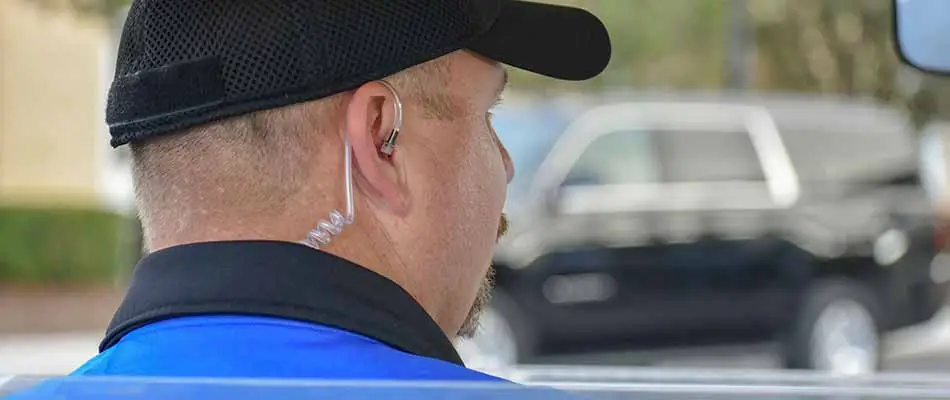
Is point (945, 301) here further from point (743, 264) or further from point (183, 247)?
point (183, 247)

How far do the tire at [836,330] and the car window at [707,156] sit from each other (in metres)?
0.78

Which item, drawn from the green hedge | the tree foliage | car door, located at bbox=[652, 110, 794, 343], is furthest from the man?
the green hedge

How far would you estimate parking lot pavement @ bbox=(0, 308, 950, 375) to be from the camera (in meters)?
7.28

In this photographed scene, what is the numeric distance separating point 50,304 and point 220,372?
11393 mm

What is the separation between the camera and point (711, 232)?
7.36m

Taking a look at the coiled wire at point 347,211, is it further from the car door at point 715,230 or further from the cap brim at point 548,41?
the car door at point 715,230

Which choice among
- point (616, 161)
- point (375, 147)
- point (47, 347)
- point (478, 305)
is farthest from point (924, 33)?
point (47, 347)

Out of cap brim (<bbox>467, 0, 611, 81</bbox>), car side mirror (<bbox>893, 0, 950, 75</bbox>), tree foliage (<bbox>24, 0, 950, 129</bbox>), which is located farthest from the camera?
tree foliage (<bbox>24, 0, 950, 129</bbox>)

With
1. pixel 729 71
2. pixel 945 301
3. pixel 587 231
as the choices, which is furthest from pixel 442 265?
pixel 729 71

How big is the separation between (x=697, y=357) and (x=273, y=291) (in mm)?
6473

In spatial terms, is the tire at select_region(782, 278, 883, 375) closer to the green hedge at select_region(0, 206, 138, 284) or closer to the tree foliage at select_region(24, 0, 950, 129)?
the tree foliage at select_region(24, 0, 950, 129)

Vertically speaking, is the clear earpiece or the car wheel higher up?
the car wheel

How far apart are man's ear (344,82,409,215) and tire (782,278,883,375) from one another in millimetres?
6417

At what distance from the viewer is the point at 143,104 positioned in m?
1.38
